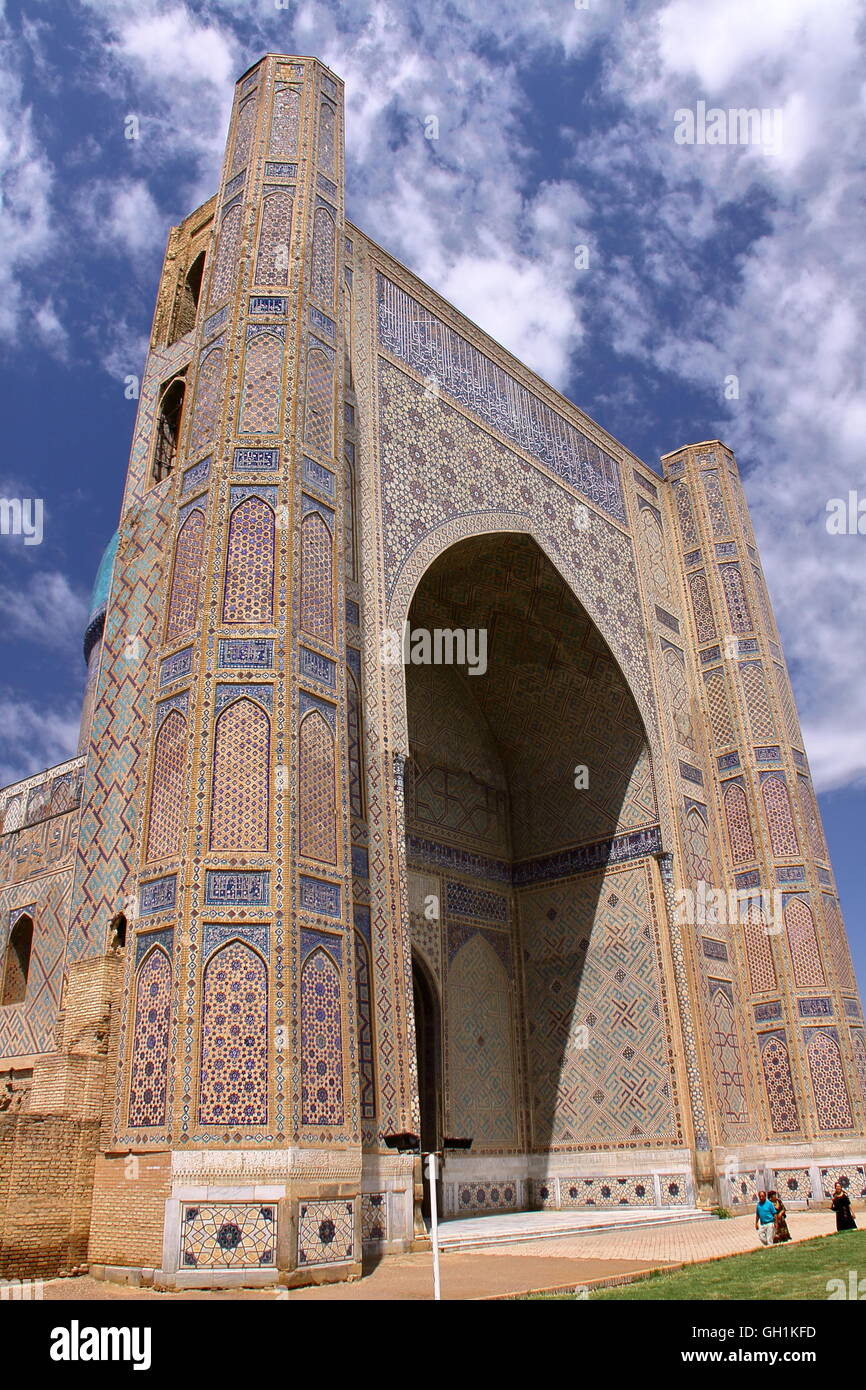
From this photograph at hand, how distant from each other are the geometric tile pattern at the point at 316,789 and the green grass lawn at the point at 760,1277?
271cm

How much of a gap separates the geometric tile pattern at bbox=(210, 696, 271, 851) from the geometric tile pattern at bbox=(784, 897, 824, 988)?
7272mm

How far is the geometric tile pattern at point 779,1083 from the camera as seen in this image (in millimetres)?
10625

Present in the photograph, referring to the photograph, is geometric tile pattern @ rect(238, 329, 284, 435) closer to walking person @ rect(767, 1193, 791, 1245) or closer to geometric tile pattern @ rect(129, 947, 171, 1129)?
geometric tile pattern @ rect(129, 947, 171, 1129)

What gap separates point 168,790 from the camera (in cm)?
646

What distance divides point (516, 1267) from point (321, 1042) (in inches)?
62.0

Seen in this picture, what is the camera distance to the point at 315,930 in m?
6.05

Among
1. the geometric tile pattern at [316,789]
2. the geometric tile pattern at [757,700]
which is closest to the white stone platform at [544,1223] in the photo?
the geometric tile pattern at [316,789]

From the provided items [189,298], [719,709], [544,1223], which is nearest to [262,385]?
[189,298]

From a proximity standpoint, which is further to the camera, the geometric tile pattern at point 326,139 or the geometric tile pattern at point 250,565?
the geometric tile pattern at point 326,139

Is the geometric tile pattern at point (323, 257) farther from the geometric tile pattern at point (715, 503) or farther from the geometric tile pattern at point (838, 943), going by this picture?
the geometric tile pattern at point (838, 943)

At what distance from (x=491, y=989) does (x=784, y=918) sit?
10.7ft

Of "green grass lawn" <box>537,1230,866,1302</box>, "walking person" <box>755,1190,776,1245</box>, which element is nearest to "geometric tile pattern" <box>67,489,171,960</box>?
"green grass lawn" <box>537,1230,866,1302</box>
